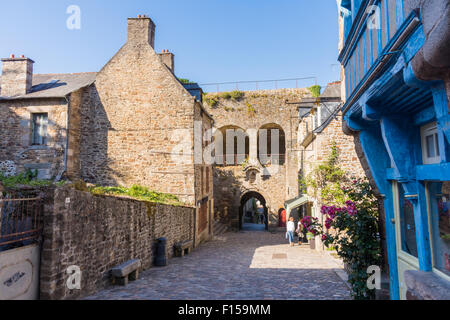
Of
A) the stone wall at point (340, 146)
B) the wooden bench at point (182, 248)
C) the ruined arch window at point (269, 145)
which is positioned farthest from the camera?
the ruined arch window at point (269, 145)

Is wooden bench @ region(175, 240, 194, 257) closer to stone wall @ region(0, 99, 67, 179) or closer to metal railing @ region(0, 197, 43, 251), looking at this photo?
stone wall @ region(0, 99, 67, 179)

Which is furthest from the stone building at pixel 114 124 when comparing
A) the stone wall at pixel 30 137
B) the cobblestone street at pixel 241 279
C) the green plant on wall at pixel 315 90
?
the green plant on wall at pixel 315 90

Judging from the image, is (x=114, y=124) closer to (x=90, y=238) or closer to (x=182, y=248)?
(x=182, y=248)

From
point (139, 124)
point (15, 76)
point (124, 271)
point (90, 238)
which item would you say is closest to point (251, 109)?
point (139, 124)

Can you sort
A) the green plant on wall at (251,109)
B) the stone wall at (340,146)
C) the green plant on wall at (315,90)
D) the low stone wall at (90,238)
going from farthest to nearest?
the green plant on wall at (251,109)
the green plant on wall at (315,90)
the stone wall at (340,146)
the low stone wall at (90,238)

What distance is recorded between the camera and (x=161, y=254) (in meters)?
9.27

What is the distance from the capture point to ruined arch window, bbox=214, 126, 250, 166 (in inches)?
858

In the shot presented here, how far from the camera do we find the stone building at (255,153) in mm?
20766

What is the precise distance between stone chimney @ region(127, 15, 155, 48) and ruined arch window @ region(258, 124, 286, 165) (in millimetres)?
10370

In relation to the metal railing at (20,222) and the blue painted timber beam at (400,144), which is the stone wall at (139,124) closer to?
the metal railing at (20,222)

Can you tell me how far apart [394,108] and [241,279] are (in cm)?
535

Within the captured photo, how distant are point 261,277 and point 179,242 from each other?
466 centimetres

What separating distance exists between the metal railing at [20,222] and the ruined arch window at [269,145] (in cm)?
1765

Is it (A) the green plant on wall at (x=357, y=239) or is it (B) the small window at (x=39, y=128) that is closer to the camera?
(A) the green plant on wall at (x=357, y=239)
